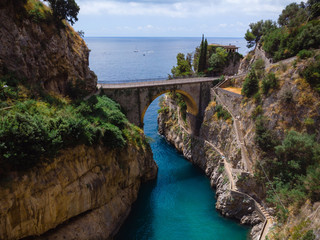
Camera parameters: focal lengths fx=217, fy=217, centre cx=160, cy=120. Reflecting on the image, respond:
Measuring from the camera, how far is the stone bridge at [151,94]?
33.2 metres

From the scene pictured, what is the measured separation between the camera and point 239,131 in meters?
30.7

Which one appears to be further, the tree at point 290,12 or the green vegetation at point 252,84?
the tree at point 290,12

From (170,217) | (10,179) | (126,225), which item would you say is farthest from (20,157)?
(170,217)

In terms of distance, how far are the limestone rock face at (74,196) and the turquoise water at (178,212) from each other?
7.21ft

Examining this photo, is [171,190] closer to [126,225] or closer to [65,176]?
[126,225]

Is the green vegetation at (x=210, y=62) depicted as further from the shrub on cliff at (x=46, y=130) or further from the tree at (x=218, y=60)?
the shrub on cliff at (x=46, y=130)

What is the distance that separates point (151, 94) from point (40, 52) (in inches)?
643

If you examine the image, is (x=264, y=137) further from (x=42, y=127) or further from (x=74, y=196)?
(x=42, y=127)

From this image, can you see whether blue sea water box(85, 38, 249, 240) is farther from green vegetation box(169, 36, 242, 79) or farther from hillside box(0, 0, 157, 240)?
green vegetation box(169, 36, 242, 79)

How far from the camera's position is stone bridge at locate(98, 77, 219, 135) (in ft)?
109

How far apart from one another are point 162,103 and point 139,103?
1729 cm

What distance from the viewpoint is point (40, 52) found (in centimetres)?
2398

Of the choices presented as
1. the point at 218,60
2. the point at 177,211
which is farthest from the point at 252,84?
the point at 177,211

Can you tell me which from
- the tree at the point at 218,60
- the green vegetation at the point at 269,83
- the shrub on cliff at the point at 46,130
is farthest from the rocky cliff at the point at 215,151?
the shrub on cliff at the point at 46,130
